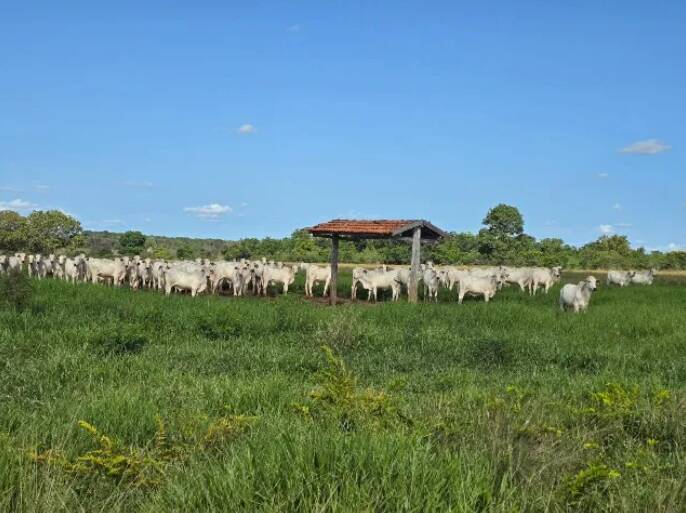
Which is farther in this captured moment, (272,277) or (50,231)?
(50,231)

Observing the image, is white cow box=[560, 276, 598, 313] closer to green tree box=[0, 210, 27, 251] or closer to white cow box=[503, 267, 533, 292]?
white cow box=[503, 267, 533, 292]

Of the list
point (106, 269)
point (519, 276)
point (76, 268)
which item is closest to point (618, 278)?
point (519, 276)

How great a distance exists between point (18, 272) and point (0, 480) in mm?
12919

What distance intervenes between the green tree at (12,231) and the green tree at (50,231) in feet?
1.79

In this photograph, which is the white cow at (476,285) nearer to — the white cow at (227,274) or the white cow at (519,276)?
the white cow at (519,276)

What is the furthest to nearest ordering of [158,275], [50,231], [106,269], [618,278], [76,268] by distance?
[50,231] < [618,278] < [76,268] < [106,269] < [158,275]

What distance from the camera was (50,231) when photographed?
6706cm

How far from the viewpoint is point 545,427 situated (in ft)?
16.6

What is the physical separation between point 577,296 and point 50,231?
199ft

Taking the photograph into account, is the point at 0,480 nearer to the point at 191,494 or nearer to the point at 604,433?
the point at 191,494

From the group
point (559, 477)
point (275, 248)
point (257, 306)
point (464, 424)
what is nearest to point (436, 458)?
point (559, 477)

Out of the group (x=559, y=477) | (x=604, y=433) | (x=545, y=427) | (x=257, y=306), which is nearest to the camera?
(x=559, y=477)

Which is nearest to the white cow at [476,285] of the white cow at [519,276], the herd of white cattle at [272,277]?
the herd of white cattle at [272,277]

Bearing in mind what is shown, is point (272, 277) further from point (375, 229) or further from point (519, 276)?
point (519, 276)
